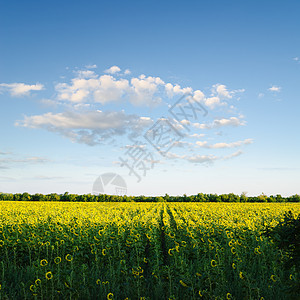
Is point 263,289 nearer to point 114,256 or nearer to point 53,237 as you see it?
point 114,256

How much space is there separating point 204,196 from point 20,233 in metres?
69.3

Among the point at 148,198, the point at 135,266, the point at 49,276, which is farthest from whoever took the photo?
the point at 148,198

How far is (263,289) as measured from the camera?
21.6ft

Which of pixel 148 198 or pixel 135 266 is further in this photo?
pixel 148 198

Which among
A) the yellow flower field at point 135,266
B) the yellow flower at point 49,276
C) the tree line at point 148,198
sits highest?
the yellow flower at point 49,276

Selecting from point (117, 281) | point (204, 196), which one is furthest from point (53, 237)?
point (204, 196)

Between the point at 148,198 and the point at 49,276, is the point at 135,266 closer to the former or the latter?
the point at 49,276

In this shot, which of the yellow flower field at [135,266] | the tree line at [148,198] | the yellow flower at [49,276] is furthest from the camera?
the tree line at [148,198]

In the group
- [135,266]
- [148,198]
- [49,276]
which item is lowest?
[148,198]

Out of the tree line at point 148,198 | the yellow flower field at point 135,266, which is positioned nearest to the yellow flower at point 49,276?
the yellow flower field at point 135,266

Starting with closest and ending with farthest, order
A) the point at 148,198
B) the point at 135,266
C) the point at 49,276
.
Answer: the point at 49,276, the point at 135,266, the point at 148,198

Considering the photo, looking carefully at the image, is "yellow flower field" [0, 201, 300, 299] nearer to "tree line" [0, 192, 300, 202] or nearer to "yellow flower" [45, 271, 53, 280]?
"yellow flower" [45, 271, 53, 280]

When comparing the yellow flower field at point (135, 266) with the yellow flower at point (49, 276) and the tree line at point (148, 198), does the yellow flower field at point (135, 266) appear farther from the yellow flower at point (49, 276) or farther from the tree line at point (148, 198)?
the tree line at point (148, 198)

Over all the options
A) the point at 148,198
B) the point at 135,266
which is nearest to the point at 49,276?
the point at 135,266
